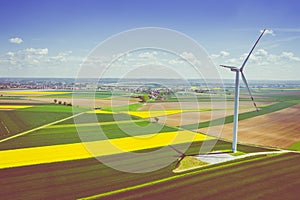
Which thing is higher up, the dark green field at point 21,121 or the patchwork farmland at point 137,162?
the dark green field at point 21,121

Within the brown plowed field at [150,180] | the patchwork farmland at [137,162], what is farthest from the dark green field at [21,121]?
the brown plowed field at [150,180]

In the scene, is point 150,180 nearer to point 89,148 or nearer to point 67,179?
point 67,179

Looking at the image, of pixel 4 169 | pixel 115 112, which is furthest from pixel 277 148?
pixel 115 112

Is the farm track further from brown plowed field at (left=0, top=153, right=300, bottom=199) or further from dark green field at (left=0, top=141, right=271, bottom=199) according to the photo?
dark green field at (left=0, top=141, right=271, bottom=199)

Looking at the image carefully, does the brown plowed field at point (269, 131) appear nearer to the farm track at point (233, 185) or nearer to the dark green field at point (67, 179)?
the farm track at point (233, 185)

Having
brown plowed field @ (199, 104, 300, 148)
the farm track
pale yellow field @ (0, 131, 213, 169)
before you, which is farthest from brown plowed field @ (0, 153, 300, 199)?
brown plowed field @ (199, 104, 300, 148)
